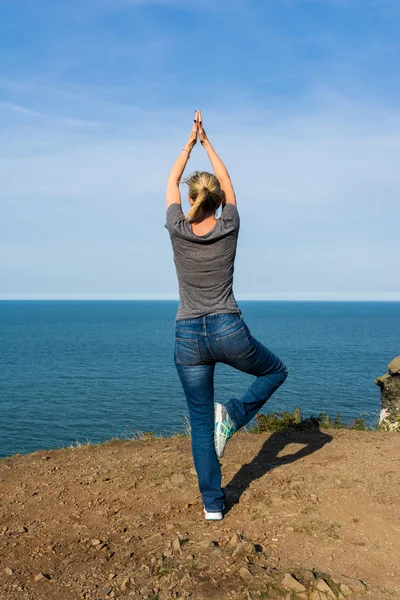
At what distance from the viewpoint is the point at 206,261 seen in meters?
4.96

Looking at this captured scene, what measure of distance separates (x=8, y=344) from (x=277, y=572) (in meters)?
90.9

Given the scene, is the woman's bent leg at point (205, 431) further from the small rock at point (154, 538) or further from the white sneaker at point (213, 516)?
the small rock at point (154, 538)

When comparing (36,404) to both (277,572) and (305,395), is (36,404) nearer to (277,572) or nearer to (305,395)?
(305,395)

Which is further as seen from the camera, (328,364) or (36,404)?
(328,364)

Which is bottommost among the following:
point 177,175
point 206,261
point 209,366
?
point 209,366

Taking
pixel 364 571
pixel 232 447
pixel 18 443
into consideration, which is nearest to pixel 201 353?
pixel 364 571

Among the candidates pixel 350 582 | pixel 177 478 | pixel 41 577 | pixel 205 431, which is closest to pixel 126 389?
pixel 177 478

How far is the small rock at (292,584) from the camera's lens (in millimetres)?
3910

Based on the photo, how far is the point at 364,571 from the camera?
169 inches

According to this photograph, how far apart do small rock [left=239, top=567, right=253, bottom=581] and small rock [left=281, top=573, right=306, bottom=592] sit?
0.24 metres

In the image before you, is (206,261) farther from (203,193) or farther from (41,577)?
(41,577)

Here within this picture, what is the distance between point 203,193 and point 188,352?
1.37 m

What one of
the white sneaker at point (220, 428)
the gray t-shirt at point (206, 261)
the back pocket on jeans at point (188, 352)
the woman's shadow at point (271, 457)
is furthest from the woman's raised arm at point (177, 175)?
the woman's shadow at point (271, 457)

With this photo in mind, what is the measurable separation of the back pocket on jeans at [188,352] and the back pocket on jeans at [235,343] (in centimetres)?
21
